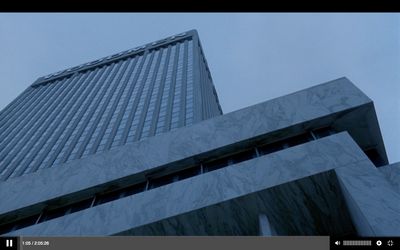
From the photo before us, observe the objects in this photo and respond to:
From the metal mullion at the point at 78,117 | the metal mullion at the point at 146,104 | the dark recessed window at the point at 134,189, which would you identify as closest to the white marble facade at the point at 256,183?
the dark recessed window at the point at 134,189

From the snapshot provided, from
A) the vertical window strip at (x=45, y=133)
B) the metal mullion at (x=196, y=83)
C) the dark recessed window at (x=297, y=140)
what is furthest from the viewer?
the vertical window strip at (x=45, y=133)

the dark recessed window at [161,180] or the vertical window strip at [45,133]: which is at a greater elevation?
the vertical window strip at [45,133]

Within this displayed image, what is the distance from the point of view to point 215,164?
17.6m

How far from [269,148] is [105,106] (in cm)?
6619

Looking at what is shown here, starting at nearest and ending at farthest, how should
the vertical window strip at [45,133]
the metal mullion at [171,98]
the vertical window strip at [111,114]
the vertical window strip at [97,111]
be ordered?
the metal mullion at [171,98]
the vertical window strip at [111,114]
the vertical window strip at [97,111]
the vertical window strip at [45,133]

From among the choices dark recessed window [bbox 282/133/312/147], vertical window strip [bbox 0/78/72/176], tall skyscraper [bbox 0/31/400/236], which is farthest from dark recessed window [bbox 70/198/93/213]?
vertical window strip [bbox 0/78/72/176]

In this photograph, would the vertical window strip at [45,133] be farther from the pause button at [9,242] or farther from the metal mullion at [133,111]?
the pause button at [9,242]

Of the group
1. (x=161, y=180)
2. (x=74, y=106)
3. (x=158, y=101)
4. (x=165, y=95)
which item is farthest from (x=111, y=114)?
(x=161, y=180)

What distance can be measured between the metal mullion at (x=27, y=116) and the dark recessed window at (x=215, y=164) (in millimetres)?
71028

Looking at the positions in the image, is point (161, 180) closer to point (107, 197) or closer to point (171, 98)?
point (107, 197)

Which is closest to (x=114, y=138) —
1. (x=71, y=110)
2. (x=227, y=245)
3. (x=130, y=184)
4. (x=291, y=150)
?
(x=71, y=110)

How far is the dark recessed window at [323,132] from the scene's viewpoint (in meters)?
17.1

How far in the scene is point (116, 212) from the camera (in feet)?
50.9
